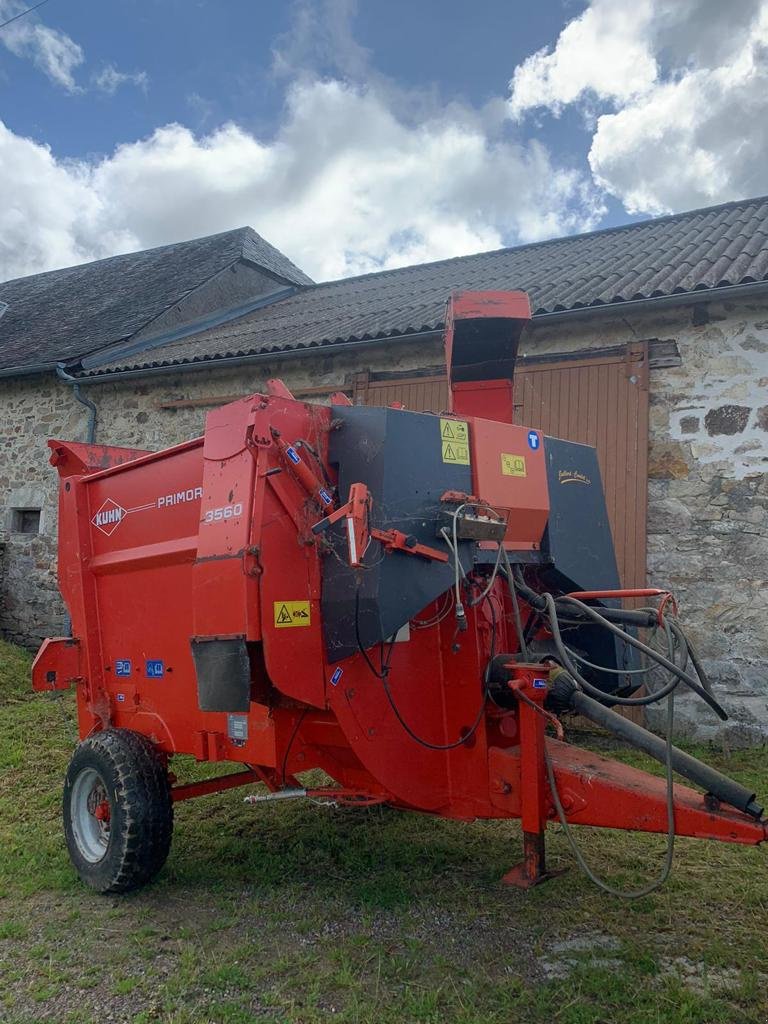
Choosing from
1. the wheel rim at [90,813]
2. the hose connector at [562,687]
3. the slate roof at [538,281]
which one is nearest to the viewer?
the hose connector at [562,687]

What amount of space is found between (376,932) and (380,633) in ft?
4.15

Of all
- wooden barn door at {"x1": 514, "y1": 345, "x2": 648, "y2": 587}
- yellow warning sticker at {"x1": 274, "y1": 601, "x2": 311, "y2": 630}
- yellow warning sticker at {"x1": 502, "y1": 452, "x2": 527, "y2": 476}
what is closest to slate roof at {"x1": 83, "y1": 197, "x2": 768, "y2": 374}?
wooden barn door at {"x1": 514, "y1": 345, "x2": 648, "y2": 587}

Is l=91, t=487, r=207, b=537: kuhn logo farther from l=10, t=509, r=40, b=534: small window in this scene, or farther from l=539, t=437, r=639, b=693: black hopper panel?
l=10, t=509, r=40, b=534: small window

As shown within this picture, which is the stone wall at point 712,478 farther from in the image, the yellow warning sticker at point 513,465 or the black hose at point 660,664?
the yellow warning sticker at point 513,465

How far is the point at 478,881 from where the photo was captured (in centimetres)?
382

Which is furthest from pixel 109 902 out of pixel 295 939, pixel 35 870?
pixel 295 939

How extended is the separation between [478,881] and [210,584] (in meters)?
1.87

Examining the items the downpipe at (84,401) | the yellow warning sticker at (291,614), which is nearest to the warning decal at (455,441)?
the yellow warning sticker at (291,614)

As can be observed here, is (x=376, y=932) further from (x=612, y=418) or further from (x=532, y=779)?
(x=612, y=418)

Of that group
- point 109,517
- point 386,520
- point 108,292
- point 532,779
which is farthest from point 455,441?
point 108,292

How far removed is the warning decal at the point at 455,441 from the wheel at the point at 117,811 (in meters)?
2.03

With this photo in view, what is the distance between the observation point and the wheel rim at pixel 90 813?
4043 millimetres

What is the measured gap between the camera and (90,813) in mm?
4129

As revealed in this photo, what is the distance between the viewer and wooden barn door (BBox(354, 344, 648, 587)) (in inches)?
269
